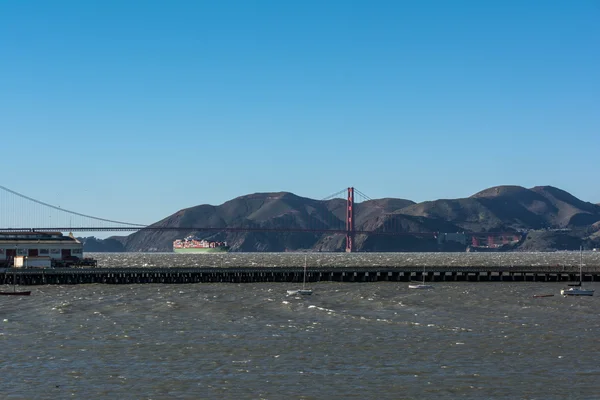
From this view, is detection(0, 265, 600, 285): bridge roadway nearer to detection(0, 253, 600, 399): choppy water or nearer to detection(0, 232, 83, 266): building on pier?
detection(0, 232, 83, 266): building on pier

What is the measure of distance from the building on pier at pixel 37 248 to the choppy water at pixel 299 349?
50179 mm

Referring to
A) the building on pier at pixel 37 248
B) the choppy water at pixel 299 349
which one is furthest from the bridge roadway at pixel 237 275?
the choppy water at pixel 299 349

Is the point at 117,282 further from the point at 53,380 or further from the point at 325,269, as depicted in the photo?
the point at 53,380

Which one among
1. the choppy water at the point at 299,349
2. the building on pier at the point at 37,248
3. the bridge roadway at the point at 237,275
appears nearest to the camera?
the choppy water at the point at 299,349

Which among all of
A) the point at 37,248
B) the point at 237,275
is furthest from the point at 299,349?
the point at 37,248

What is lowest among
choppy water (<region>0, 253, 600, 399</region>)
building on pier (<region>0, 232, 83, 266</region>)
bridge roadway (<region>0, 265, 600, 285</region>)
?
choppy water (<region>0, 253, 600, 399</region>)

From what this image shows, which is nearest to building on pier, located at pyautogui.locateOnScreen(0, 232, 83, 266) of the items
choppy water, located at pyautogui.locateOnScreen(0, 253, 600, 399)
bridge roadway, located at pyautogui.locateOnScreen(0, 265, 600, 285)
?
bridge roadway, located at pyautogui.locateOnScreen(0, 265, 600, 285)

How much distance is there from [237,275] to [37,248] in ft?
113

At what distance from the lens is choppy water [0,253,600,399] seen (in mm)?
35125

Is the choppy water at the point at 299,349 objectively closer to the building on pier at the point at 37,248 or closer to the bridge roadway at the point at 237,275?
the bridge roadway at the point at 237,275

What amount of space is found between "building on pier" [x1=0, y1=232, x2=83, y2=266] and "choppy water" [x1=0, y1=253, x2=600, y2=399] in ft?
165

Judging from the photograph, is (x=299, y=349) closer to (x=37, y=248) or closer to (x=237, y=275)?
(x=237, y=275)

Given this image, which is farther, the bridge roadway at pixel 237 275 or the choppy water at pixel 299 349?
the bridge roadway at pixel 237 275

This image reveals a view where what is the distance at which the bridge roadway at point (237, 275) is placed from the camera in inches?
4200
